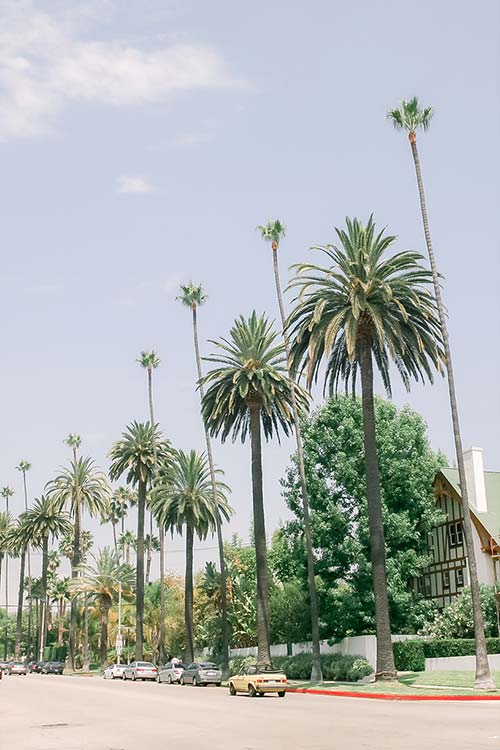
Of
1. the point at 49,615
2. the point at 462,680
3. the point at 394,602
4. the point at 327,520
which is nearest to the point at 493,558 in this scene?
the point at 394,602

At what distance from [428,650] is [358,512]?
991cm

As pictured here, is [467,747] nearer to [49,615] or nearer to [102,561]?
[102,561]

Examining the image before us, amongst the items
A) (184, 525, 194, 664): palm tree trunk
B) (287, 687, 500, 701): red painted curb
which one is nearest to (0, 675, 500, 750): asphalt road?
(287, 687, 500, 701): red painted curb

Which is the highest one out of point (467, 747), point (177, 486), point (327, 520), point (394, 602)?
point (177, 486)

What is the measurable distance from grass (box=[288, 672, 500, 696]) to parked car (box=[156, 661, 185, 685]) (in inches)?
453

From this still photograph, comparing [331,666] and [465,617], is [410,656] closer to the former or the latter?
[331,666]

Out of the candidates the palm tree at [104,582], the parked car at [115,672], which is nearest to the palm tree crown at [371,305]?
the parked car at [115,672]

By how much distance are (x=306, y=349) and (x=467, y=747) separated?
103 ft

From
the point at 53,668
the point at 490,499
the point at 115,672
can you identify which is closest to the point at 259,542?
the point at 490,499

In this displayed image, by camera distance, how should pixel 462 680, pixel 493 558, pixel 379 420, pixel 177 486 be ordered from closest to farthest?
pixel 462 680 < pixel 493 558 < pixel 379 420 < pixel 177 486

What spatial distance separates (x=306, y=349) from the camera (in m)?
46.4

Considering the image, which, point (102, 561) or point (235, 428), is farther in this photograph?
point (102, 561)

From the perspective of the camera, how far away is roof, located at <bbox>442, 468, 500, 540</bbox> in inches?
2181

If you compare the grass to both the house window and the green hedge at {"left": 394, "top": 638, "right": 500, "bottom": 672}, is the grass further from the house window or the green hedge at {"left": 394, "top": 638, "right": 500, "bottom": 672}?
the house window
